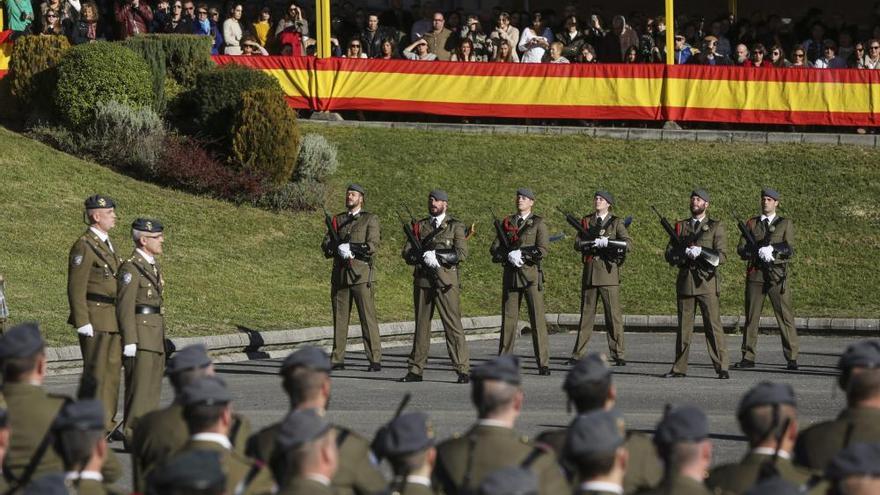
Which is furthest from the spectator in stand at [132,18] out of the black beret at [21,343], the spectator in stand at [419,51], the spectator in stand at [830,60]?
the black beret at [21,343]

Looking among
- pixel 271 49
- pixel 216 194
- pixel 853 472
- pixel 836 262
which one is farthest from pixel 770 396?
pixel 271 49

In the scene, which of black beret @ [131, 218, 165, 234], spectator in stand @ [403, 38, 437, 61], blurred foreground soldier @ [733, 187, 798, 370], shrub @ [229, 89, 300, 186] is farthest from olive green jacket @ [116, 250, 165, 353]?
spectator in stand @ [403, 38, 437, 61]

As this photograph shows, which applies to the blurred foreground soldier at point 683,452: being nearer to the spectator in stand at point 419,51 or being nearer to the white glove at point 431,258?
the white glove at point 431,258

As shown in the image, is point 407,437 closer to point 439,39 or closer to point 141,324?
point 141,324

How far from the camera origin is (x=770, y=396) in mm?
7719

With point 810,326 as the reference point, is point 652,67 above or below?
above

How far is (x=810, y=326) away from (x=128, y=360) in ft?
35.0

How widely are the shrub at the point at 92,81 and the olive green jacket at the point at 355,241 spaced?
8521 mm

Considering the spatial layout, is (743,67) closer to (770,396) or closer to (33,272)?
(33,272)

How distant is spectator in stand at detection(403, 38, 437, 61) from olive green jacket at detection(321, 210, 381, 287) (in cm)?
1111

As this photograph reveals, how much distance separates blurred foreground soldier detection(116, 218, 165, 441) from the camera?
13.2 m

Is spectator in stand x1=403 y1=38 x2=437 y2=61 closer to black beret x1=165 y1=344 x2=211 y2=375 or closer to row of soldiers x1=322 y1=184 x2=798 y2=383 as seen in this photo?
row of soldiers x1=322 y1=184 x2=798 y2=383

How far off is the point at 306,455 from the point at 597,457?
1219mm

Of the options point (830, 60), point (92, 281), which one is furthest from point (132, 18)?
point (92, 281)
